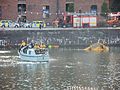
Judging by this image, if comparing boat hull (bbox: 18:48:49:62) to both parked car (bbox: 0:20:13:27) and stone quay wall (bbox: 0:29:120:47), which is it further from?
parked car (bbox: 0:20:13:27)

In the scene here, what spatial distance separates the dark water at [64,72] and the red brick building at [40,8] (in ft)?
115

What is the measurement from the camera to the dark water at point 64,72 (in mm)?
73900

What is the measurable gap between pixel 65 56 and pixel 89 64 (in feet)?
41.5

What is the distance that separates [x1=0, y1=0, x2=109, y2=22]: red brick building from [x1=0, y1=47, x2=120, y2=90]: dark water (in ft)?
115

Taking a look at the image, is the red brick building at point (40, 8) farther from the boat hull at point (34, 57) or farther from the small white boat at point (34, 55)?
the boat hull at point (34, 57)

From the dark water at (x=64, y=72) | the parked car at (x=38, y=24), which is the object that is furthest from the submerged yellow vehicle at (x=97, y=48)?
the parked car at (x=38, y=24)

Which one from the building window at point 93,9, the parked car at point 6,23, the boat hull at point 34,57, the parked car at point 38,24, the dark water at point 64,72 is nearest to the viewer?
the dark water at point 64,72

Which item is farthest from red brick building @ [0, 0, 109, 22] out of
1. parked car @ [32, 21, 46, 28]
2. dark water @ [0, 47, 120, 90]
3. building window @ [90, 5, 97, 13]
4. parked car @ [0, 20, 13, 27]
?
dark water @ [0, 47, 120, 90]

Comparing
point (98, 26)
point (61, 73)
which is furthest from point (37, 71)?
point (98, 26)

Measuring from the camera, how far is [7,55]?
362 ft

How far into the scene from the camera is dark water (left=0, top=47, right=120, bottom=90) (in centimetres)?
7390

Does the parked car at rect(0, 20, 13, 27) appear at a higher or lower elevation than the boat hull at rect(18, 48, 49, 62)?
higher

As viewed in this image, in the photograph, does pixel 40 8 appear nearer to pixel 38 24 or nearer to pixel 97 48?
pixel 38 24

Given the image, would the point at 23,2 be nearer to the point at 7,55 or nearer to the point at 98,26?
the point at 98,26
